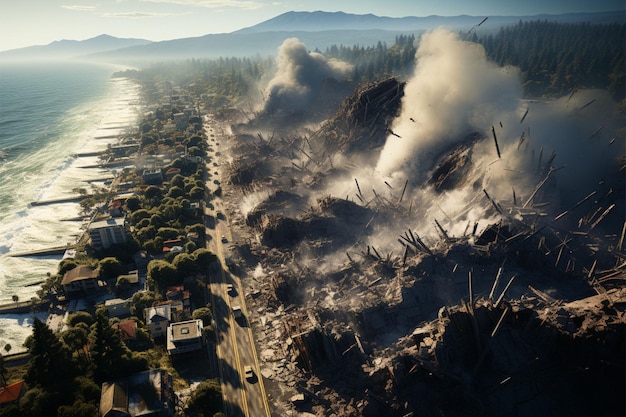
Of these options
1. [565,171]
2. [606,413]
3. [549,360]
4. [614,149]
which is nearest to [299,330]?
[549,360]

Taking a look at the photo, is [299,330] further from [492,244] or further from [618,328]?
[618,328]

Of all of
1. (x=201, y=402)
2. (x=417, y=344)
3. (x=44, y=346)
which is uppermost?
(x=44, y=346)

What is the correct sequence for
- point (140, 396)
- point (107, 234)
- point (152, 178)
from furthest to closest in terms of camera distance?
point (152, 178) → point (107, 234) → point (140, 396)

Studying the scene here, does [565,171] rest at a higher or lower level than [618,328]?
higher

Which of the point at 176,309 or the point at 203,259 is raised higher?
the point at 203,259

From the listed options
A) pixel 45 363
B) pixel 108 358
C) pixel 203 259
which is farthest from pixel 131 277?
pixel 45 363

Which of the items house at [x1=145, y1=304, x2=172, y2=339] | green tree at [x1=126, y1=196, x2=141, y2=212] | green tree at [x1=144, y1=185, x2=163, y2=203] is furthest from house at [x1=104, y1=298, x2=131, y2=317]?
green tree at [x1=144, y1=185, x2=163, y2=203]

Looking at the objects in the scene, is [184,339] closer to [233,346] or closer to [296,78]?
[233,346]
